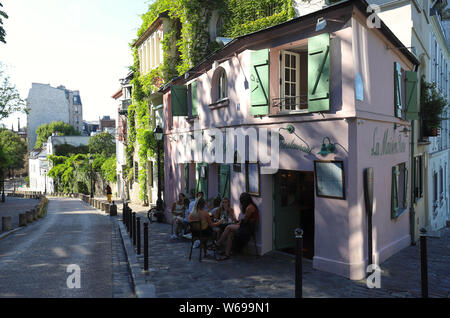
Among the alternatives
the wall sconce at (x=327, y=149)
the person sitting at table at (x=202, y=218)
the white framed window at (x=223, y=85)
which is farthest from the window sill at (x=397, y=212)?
the white framed window at (x=223, y=85)

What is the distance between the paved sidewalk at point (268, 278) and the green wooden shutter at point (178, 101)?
5.40 meters

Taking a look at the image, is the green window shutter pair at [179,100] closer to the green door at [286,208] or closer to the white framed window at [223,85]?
the white framed window at [223,85]

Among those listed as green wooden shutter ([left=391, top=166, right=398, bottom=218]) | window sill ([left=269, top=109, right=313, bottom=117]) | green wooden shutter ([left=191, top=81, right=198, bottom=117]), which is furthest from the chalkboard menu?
green wooden shutter ([left=191, top=81, right=198, bottom=117])

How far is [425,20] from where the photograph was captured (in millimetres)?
13883

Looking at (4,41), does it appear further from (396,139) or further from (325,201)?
(396,139)

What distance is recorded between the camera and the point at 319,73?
7504 mm

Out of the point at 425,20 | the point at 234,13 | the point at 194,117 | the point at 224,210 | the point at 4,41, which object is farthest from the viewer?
the point at 234,13

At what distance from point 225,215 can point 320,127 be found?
3311 mm

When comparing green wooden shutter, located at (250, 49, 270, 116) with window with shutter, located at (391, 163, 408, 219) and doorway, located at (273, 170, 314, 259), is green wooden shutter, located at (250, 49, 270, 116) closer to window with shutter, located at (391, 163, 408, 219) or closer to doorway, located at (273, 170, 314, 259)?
doorway, located at (273, 170, 314, 259)

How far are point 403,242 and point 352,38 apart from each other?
18.6 ft

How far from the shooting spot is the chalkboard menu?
730cm

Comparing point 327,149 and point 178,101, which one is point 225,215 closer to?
point 327,149
